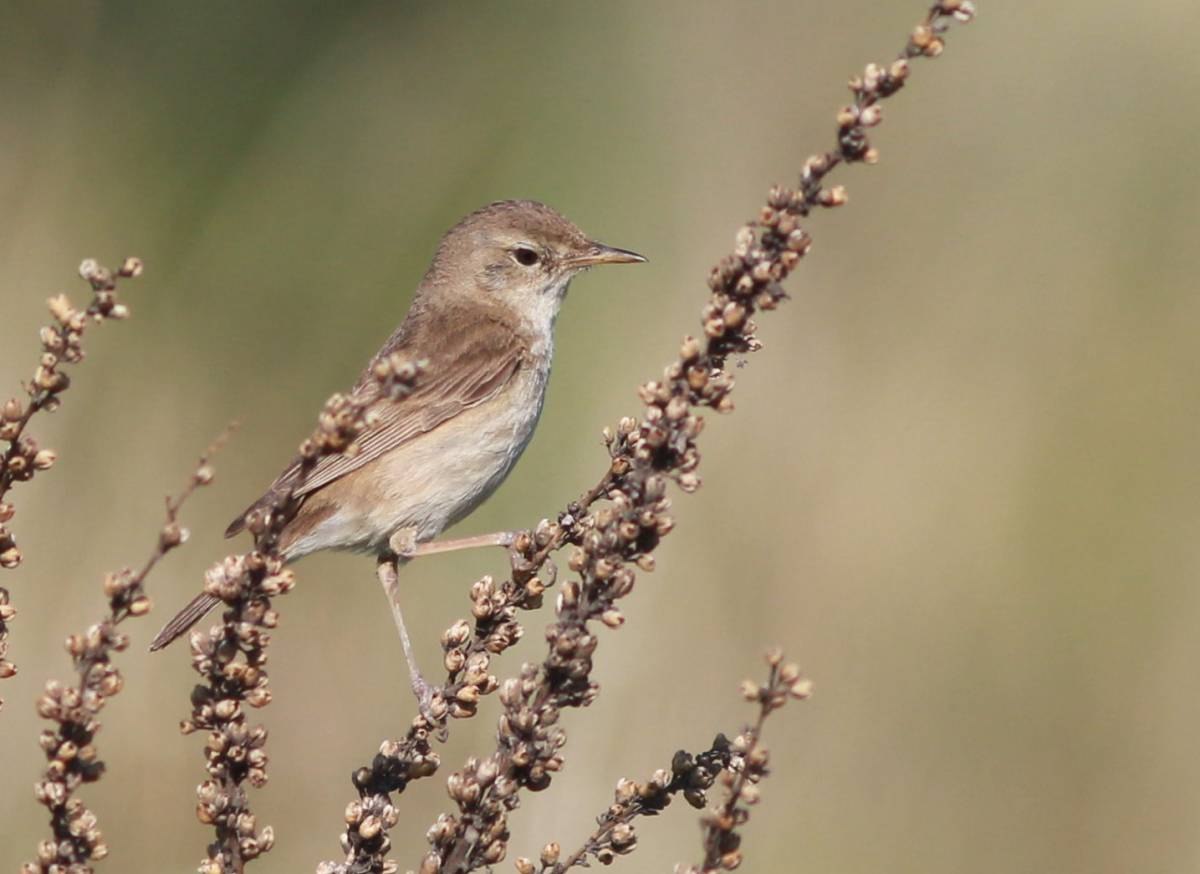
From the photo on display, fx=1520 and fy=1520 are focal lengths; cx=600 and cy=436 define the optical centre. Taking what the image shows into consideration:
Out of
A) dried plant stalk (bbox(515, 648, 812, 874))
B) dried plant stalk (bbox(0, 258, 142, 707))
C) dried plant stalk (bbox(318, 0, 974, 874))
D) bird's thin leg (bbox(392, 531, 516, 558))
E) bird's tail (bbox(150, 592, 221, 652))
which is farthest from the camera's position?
bird's thin leg (bbox(392, 531, 516, 558))

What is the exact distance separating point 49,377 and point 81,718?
0.53 metres

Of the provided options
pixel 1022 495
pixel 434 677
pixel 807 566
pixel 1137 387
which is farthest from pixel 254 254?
pixel 1137 387

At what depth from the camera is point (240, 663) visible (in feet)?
8.21

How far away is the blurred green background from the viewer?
5039 mm

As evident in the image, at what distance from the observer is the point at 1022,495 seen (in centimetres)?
570

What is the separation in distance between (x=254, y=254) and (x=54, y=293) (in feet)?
2.36

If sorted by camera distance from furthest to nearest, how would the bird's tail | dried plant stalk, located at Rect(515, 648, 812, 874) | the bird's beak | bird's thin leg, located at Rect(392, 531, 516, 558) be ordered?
the bird's beak → bird's thin leg, located at Rect(392, 531, 516, 558) → the bird's tail → dried plant stalk, located at Rect(515, 648, 812, 874)

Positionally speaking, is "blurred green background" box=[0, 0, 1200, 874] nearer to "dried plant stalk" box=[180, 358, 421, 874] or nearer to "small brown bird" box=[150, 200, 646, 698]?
"small brown bird" box=[150, 200, 646, 698]

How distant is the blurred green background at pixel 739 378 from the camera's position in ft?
16.5

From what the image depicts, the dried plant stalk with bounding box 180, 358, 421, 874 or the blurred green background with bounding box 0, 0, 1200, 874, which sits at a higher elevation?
the blurred green background with bounding box 0, 0, 1200, 874

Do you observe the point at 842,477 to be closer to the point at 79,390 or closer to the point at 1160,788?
the point at 1160,788

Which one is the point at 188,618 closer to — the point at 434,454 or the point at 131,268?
the point at 434,454

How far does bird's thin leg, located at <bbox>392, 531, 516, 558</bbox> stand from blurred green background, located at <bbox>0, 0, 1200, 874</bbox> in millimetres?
775

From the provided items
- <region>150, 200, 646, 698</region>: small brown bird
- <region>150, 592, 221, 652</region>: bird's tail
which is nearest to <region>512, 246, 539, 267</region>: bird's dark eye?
<region>150, 200, 646, 698</region>: small brown bird
